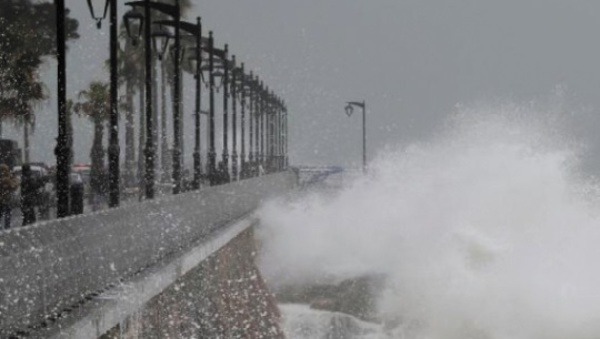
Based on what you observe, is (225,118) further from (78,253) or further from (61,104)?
(78,253)

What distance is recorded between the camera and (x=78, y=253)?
31.9 feet

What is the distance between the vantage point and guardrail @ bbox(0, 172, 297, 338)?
7.73 meters

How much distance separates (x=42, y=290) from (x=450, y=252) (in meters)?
33.7

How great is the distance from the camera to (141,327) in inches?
431

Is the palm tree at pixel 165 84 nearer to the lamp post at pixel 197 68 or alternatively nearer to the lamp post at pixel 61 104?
the lamp post at pixel 197 68

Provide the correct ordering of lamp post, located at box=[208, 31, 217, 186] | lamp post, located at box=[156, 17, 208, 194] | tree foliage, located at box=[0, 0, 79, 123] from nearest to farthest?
lamp post, located at box=[156, 17, 208, 194] < lamp post, located at box=[208, 31, 217, 186] < tree foliage, located at box=[0, 0, 79, 123]

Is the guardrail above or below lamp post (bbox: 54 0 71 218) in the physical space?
below

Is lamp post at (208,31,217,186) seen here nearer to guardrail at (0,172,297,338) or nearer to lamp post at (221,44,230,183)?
lamp post at (221,44,230,183)

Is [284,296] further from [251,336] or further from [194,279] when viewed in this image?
[194,279]

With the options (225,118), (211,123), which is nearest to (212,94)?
(211,123)

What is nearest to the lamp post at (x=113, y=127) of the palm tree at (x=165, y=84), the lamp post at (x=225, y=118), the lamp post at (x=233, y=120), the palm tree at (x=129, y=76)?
the lamp post at (x=225, y=118)

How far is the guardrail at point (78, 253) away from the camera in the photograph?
7.73 m

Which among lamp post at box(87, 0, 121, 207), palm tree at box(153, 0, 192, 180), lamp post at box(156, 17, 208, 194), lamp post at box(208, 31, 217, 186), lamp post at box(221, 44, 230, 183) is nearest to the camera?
lamp post at box(87, 0, 121, 207)

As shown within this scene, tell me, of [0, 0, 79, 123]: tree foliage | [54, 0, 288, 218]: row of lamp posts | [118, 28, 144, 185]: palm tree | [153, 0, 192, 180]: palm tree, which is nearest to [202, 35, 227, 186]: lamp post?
[54, 0, 288, 218]: row of lamp posts
